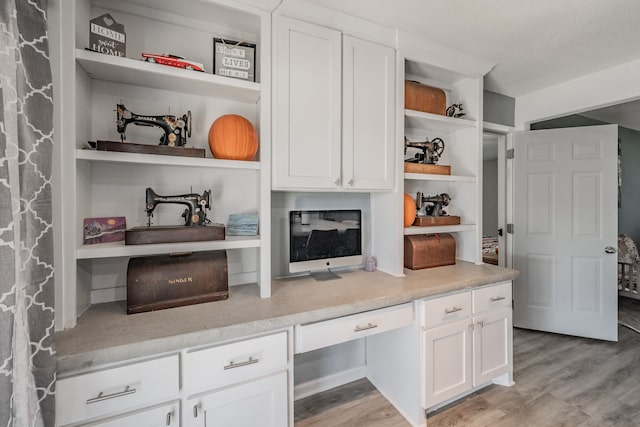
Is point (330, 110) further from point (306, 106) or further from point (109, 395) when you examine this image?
point (109, 395)

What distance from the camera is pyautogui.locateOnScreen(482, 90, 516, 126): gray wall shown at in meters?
2.80

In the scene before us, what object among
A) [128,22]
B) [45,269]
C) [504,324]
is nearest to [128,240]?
[45,269]

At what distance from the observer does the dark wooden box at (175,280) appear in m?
1.27


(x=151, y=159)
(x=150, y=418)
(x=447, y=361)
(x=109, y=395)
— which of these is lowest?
(x=447, y=361)

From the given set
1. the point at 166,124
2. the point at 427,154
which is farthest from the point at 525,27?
the point at 166,124

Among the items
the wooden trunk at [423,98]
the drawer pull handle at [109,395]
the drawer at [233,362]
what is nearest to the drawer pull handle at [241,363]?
the drawer at [233,362]

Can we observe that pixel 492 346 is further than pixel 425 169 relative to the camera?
No

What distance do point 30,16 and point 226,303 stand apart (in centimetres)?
125

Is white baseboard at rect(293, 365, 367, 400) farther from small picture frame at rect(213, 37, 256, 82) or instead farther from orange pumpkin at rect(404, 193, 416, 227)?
small picture frame at rect(213, 37, 256, 82)

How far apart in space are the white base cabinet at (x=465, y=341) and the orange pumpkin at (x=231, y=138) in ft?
4.32

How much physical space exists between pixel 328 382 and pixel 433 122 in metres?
2.02

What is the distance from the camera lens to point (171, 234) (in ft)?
4.33

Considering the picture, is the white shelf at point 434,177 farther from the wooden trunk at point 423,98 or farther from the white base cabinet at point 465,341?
the white base cabinet at point 465,341

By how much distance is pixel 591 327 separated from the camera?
2688mm
